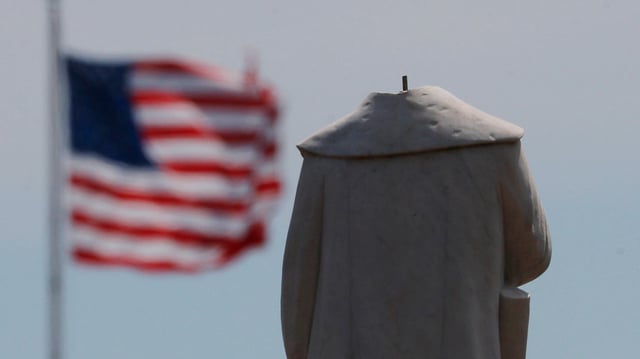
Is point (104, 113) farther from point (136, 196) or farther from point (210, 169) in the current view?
point (210, 169)

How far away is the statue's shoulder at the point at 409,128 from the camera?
1417cm

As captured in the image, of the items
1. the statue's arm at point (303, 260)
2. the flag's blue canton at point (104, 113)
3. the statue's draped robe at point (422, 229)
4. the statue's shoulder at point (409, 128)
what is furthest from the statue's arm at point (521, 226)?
the flag's blue canton at point (104, 113)

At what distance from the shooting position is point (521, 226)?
46.8 ft

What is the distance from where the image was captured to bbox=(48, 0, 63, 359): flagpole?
15.4 metres

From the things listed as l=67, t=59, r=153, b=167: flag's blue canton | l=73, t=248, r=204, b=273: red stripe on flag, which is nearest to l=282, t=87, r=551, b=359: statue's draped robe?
l=73, t=248, r=204, b=273: red stripe on flag

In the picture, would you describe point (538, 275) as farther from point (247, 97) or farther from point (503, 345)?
point (247, 97)

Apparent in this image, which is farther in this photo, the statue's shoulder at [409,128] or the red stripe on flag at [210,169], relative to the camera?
the red stripe on flag at [210,169]

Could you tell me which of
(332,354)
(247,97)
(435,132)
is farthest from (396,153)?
(247,97)

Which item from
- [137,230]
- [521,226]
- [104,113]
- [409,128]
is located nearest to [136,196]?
[137,230]

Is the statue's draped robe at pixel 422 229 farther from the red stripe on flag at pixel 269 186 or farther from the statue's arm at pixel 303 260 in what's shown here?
the red stripe on flag at pixel 269 186

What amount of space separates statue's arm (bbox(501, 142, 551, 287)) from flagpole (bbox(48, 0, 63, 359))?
9.34 feet

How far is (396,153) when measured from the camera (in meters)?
14.2

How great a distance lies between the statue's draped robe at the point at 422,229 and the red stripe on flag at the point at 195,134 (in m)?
2.38

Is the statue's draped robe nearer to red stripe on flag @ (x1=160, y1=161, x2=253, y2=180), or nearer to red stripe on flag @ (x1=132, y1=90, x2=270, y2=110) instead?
red stripe on flag @ (x1=160, y1=161, x2=253, y2=180)
